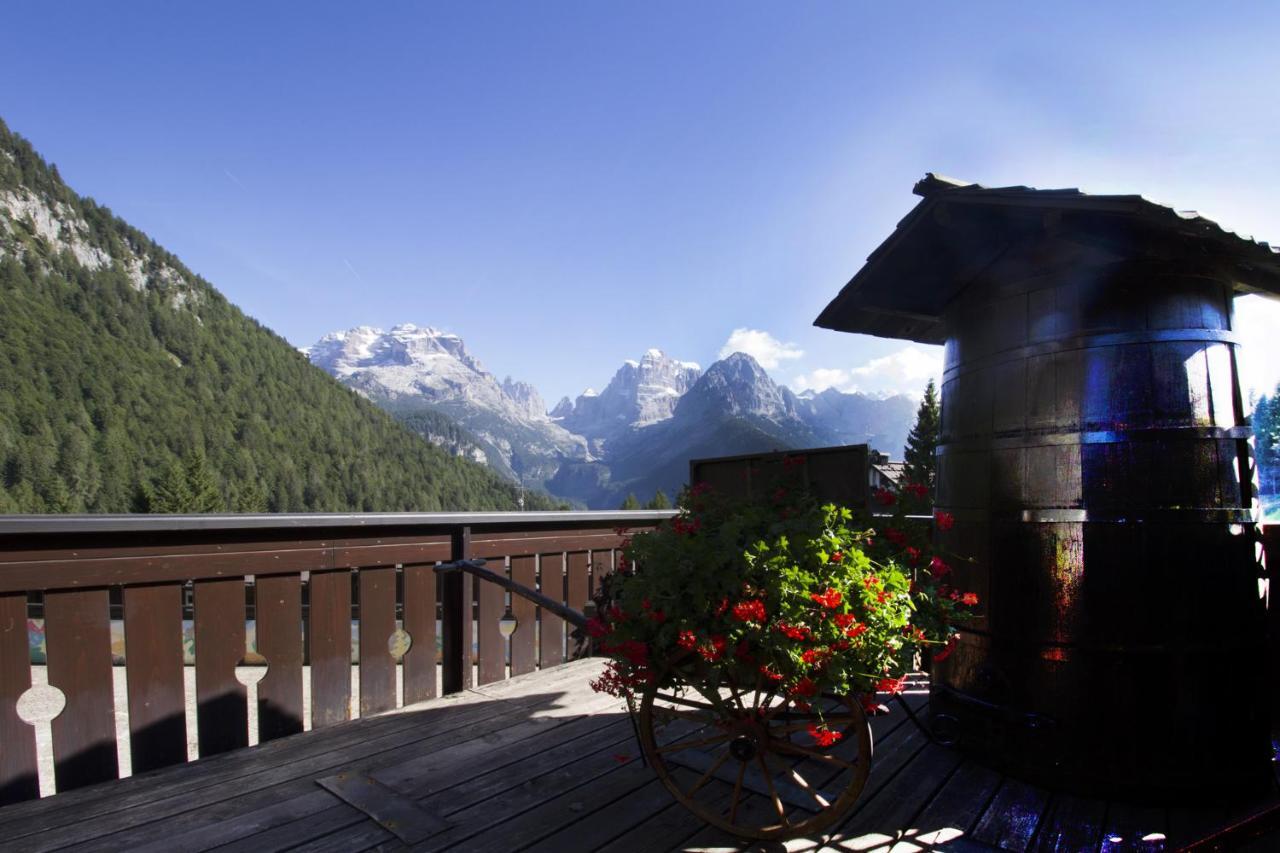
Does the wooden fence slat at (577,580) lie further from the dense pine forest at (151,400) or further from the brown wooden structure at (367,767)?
the dense pine forest at (151,400)

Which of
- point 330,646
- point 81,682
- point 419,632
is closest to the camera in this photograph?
point 81,682

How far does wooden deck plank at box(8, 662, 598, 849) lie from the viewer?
226 centimetres

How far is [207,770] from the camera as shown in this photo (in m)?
2.72

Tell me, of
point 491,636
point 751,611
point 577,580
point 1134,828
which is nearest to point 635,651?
point 751,611

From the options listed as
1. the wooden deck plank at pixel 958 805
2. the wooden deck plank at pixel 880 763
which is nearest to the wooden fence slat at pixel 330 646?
the wooden deck plank at pixel 880 763

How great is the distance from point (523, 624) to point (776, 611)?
2.64 metres

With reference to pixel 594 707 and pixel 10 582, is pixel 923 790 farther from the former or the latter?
pixel 10 582

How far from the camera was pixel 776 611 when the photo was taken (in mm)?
1866

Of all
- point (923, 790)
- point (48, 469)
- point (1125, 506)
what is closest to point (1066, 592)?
point (1125, 506)

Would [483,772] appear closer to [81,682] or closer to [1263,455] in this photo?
[81,682]

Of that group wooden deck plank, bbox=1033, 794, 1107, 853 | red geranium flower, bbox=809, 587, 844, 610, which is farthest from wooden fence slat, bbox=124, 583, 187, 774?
wooden deck plank, bbox=1033, 794, 1107, 853

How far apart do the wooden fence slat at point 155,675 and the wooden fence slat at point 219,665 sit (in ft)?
0.26

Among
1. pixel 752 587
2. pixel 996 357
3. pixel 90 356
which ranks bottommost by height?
pixel 752 587

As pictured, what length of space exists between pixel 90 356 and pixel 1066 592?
117881 millimetres
